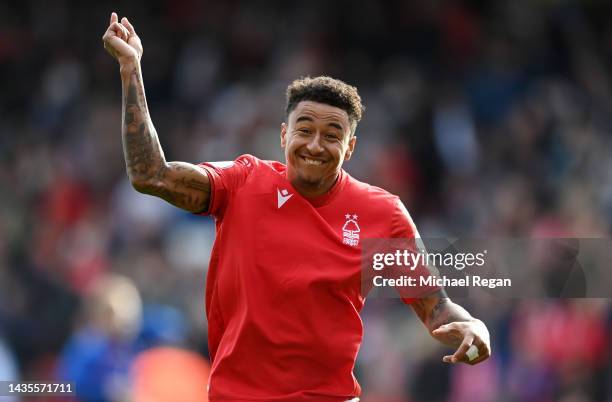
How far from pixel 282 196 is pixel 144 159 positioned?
71cm

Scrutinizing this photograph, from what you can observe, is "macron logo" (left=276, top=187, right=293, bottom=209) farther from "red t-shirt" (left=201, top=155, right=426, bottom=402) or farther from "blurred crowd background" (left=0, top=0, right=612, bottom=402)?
Result: "blurred crowd background" (left=0, top=0, right=612, bottom=402)

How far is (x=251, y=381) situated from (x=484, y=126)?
8.39 m

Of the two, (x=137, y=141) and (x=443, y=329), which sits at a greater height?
(x=137, y=141)

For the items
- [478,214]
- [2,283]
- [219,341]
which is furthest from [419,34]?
[219,341]

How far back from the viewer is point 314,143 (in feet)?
17.9

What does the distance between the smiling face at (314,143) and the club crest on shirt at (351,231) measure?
216 millimetres

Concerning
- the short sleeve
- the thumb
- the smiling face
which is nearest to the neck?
the smiling face

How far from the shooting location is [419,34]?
14727 mm

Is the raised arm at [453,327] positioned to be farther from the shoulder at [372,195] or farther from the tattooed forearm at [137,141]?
the tattooed forearm at [137,141]

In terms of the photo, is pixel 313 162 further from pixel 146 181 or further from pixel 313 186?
pixel 146 181

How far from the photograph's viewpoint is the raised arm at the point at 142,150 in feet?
16.9

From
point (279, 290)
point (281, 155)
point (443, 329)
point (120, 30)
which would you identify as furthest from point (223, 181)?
point (281, 155)

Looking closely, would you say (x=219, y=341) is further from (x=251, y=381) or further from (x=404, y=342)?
(x=404, y=342)

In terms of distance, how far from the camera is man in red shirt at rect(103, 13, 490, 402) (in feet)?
17.2
